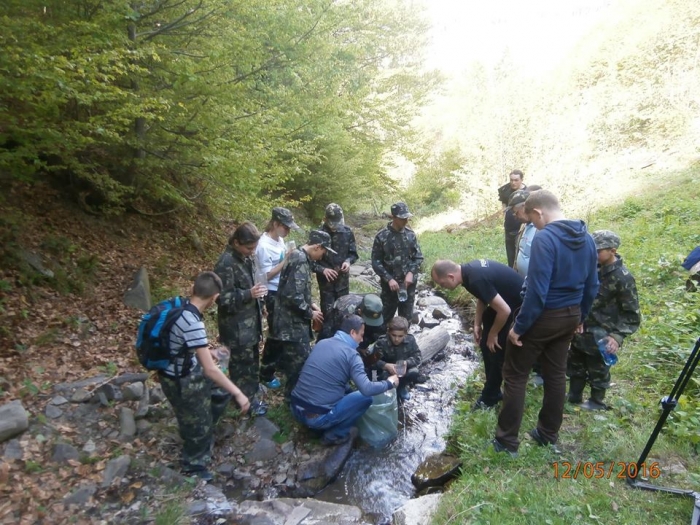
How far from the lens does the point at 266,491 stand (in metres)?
3.89

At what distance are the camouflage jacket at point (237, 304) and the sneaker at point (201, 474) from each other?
1193mm

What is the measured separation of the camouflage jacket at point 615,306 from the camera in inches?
159

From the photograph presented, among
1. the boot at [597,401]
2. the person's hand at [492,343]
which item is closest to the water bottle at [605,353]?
the boot at [597,401]

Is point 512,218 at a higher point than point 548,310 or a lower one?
higher

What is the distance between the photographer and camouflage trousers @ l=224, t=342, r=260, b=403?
4.50m

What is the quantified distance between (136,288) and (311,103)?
424 cm

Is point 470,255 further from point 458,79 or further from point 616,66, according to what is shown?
point 458,79

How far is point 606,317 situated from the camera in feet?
13.7

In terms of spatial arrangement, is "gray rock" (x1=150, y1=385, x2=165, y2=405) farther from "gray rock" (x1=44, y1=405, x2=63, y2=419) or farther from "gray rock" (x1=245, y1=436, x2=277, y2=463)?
"gray rock" (x1=245, y1=436, x2=277, y2=463)

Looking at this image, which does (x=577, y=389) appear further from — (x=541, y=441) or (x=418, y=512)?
(x=418, y=512)

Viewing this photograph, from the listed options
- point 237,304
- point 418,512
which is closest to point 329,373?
point 237,304

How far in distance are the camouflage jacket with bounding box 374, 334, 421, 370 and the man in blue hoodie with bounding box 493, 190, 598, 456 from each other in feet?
4.78

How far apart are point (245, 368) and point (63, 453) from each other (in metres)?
1.73

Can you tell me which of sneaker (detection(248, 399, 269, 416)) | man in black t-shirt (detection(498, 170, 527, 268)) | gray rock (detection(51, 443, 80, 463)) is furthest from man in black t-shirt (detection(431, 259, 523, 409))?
gray rock (detection(51, 443, 80, 463))
